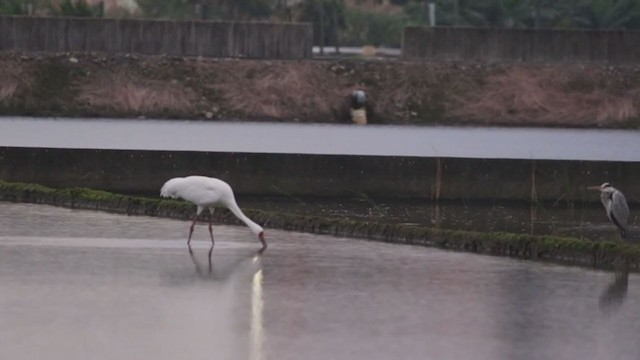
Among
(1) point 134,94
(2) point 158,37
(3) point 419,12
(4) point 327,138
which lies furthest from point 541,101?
(3) point 419,12

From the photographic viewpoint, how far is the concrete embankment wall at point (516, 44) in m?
58.7

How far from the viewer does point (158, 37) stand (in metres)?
58.2

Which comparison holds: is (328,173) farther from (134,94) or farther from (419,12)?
(419,12)

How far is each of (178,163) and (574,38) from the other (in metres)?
32.7

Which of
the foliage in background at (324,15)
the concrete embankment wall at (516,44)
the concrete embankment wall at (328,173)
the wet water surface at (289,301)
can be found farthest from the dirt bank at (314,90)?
the wet water surface at (289,301)

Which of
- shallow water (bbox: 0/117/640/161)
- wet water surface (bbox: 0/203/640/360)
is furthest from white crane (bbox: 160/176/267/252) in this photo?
shallow water (bbox: 0/117/640/161)

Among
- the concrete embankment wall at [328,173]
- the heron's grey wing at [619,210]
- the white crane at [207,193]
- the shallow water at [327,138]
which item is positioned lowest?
the shallow water at [327,138]

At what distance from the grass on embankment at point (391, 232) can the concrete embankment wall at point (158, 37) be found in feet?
103

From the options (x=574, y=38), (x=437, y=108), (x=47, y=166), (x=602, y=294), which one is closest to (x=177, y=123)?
(x=437, y=108)

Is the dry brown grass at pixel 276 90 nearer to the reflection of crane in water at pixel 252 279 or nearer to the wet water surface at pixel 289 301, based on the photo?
the wet water surface at pixel 289 301

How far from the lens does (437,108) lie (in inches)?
2297

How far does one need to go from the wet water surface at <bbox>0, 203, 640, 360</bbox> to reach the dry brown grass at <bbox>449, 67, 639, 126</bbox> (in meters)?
37.1

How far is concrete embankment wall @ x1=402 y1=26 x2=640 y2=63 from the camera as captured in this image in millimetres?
58656

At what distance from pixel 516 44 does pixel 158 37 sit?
11752mm
